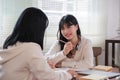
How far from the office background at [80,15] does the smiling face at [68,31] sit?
721 millimetres

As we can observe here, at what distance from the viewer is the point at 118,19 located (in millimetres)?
3699

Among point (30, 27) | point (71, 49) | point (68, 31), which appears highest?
point (30, 27)

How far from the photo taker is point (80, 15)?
332 cm

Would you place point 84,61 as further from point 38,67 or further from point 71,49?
point 38,67

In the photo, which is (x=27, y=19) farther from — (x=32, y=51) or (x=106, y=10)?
(x=106, y=10)

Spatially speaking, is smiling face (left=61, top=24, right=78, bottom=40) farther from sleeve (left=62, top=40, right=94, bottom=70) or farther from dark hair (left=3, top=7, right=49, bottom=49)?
dark hair (left=3, top=7, right=49, bottom=49)

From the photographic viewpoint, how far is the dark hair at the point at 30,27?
1298mm

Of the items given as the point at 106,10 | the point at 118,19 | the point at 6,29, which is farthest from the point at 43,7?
the point at 118,19

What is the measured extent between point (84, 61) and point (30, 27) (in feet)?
3.40

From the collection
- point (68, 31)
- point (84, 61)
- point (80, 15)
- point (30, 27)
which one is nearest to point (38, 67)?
point (30, 27)

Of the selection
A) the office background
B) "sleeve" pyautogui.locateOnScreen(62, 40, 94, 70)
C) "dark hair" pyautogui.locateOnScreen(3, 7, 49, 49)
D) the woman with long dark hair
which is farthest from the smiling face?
"dark hair" pyautogui.locateOnScreen(3, 7, 49, 49)

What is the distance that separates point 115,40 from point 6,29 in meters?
1.58

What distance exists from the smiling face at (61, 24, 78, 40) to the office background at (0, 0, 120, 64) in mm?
721

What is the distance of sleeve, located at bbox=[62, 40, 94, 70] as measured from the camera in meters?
2.14
